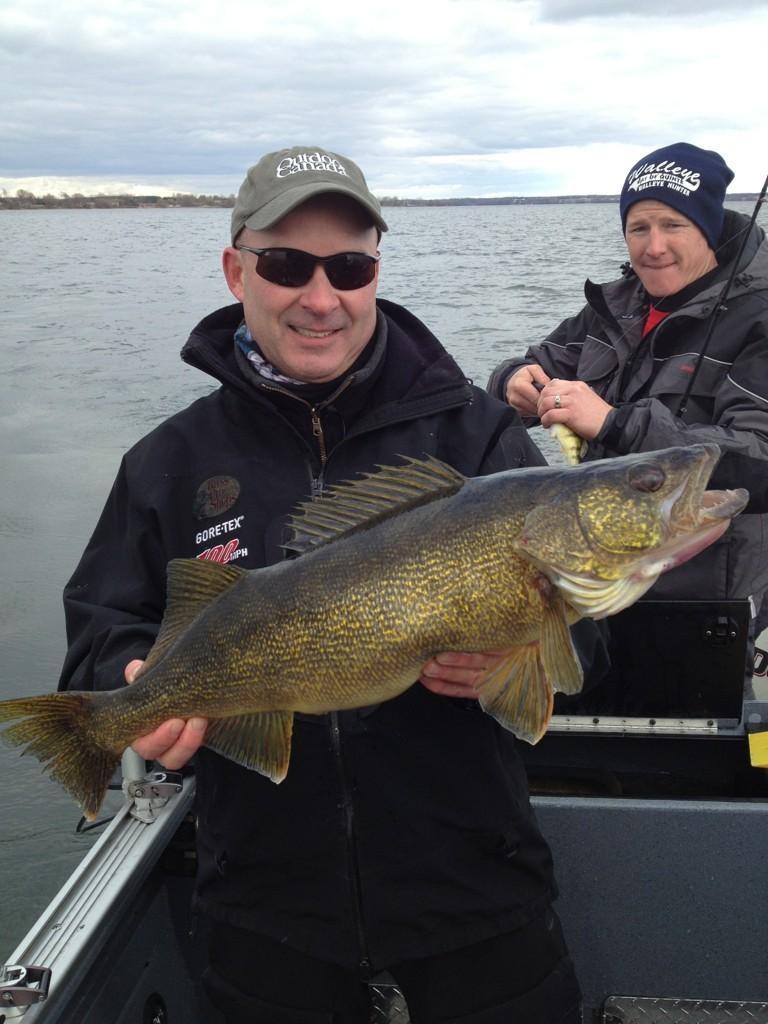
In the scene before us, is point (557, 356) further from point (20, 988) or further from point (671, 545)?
point (20, 988)

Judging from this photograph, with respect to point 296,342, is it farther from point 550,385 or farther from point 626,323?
point 626,323

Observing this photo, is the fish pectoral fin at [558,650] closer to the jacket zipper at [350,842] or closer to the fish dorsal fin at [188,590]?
the jacket zipper at [350,842]

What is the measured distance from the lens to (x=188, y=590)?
243 cm

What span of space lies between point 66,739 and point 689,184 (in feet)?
10.7

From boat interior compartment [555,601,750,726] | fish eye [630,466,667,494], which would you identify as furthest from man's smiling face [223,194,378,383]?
boat interior compartment [555,601,750,726]

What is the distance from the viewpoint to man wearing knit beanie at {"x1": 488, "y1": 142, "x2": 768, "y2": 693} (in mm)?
3611

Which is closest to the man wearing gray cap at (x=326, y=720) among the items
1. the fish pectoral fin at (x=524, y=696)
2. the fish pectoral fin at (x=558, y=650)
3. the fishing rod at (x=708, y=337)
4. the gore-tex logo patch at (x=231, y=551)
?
the gore-tex logo patch at (x=231, y=551)

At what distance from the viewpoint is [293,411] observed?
2.68 m

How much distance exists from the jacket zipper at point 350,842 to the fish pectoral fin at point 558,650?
1.87 ft

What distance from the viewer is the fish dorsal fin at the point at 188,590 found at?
2406 mm

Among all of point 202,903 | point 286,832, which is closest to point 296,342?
point 286,832

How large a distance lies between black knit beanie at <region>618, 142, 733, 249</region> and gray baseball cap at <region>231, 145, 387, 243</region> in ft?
5.82

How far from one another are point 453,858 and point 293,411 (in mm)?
1259

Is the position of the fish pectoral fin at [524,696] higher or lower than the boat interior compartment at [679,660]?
higher
